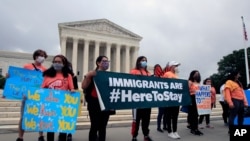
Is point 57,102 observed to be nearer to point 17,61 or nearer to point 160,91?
point 160,91

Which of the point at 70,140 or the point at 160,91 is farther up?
the point at 160,91

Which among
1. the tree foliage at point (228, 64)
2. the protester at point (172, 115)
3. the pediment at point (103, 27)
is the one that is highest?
the pediment at point (103, 27)

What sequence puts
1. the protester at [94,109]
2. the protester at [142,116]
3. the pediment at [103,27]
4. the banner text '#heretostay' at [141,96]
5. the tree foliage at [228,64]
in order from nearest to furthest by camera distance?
1. the protester at [94,109]
2. the banner text '#heretostay' at [141,96]
3. the protester at [142,116]
4. the pediment at [103,27]
5. the tree foliage at [228,64]

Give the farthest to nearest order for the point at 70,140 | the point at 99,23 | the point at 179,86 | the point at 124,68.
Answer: the point at 124,68, the point at 99,23, the point at 179,86, the point at 70,140

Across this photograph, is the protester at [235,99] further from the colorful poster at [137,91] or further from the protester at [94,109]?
the protester at [94,109]

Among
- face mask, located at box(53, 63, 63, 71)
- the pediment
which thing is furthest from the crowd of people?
the pediment

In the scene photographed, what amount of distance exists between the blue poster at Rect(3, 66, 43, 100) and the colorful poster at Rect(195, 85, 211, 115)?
492 centimetres

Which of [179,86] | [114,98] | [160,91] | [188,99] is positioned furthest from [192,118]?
[114,98]

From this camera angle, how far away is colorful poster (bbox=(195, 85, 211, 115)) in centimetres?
754

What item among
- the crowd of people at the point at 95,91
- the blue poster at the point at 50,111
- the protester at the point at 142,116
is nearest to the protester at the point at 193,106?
the crowd of people at the point at 95,91

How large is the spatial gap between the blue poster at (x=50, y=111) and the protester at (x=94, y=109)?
11.4 inches

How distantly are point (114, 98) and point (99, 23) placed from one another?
51.6 meters

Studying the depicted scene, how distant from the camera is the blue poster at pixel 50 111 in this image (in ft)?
13.4

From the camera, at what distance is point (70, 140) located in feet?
18.7
